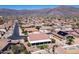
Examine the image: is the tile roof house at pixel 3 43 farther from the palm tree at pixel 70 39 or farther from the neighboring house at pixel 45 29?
the palm tree at pixel 70 39

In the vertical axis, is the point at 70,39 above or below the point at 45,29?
below

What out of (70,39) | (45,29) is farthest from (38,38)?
(70,39)

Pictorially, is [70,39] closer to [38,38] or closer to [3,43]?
[38,38]

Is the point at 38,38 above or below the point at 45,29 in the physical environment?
below

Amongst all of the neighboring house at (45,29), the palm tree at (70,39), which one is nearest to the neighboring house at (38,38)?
the neighboring house at (45,29)

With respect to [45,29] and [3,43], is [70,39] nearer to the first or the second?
[45,29]

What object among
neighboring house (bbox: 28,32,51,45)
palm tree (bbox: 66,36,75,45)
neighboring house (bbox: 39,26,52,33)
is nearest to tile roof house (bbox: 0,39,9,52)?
neighboring house (bbox: 28,32,51,45)

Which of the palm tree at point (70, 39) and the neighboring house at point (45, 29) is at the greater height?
the neighboring house at point (45, 29)

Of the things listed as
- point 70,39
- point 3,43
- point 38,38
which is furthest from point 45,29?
point 3,43
